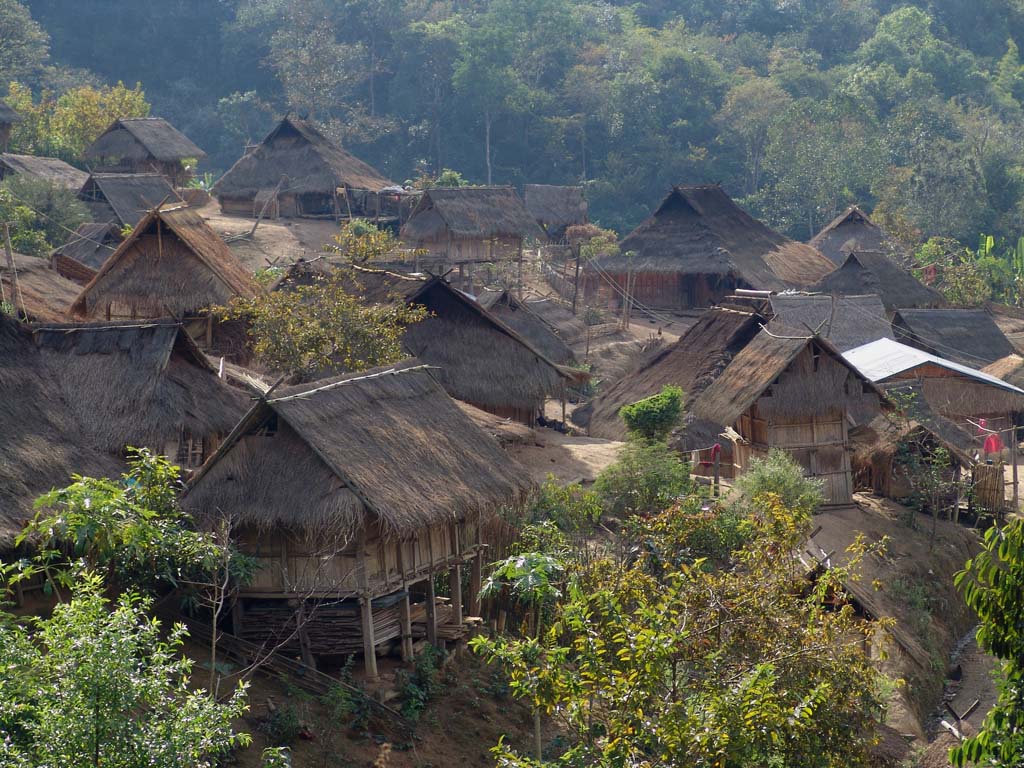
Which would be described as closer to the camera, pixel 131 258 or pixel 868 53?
pixel 131 258

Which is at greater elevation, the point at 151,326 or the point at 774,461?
the point at 151,326

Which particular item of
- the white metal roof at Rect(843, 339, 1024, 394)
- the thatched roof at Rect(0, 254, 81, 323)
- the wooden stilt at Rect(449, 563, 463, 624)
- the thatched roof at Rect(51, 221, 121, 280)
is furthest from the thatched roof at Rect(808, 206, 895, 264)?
the wooden stilt at Rect(449, 563, 463, 624)

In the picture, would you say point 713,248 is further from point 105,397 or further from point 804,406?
point 105,397

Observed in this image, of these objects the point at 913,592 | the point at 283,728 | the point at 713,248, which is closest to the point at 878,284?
the point at 713,248

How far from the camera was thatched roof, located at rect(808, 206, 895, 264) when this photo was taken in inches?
1634

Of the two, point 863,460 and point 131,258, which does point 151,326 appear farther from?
point 863,460

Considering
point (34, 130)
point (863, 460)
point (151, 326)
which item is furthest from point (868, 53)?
point (151, 326)

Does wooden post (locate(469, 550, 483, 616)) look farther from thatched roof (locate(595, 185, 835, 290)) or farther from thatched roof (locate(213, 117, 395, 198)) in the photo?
thatched roof (locate(213, 117, 395, 198))

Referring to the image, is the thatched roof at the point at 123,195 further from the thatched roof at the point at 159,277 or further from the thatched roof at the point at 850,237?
the thatched roof at the point at 850,237

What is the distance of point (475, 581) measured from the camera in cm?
1454

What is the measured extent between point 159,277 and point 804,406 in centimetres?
1054

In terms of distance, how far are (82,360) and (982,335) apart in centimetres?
2246

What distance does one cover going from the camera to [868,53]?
64.3 m

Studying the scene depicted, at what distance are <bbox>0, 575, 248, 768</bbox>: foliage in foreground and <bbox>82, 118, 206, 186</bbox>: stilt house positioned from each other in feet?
102
